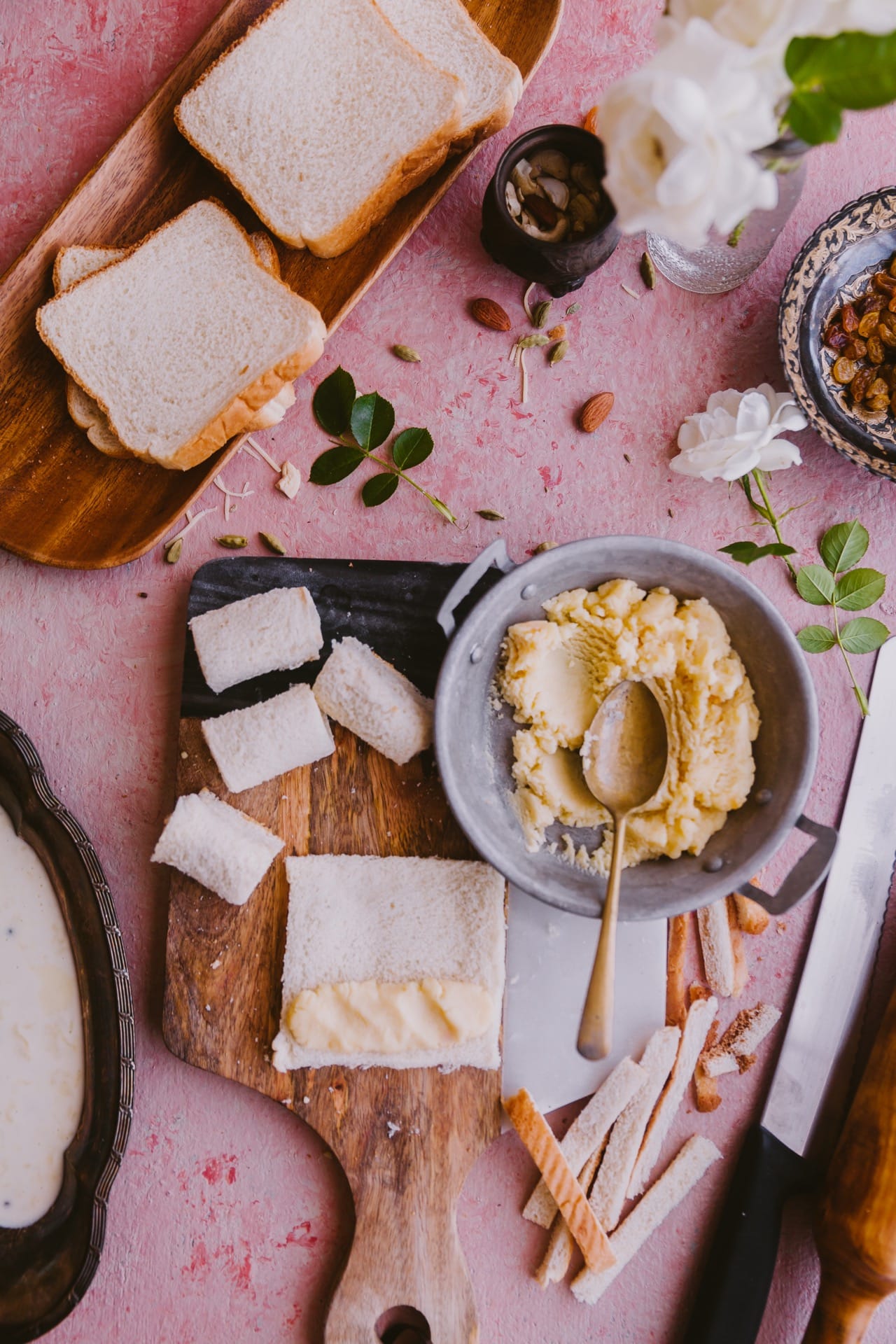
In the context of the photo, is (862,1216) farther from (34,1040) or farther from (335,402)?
(335,402)

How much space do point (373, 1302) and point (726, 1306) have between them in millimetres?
600

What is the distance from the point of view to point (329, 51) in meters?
1.64

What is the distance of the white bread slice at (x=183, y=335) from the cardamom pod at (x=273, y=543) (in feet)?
0.57

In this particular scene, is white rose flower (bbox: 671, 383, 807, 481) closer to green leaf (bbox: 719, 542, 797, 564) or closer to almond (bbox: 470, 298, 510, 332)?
green leaf (bbox: 719, 542, 797, 564)

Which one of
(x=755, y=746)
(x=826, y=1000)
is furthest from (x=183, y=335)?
(x=826, y=1000)

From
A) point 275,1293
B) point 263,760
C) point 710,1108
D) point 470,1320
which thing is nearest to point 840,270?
point 263,760

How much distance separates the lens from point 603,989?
1.39m

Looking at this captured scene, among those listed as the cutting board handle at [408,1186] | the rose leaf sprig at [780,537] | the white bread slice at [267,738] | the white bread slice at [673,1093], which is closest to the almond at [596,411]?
the rose leaf sprig at [780,537]

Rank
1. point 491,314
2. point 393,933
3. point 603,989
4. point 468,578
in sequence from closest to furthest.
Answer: point 603,989 < point 468,578 < point 393,933 < point 491,314

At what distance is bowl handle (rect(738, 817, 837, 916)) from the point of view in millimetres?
1430

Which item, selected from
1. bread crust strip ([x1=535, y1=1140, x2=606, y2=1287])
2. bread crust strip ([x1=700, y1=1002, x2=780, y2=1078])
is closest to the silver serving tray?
bread crust strip ([x1=535, y1=1140, x2=606, y2=1287])

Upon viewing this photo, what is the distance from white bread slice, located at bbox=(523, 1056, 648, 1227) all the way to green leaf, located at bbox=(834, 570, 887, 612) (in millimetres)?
893

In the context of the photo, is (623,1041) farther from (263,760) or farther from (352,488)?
(352,488)

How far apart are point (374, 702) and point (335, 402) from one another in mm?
553
